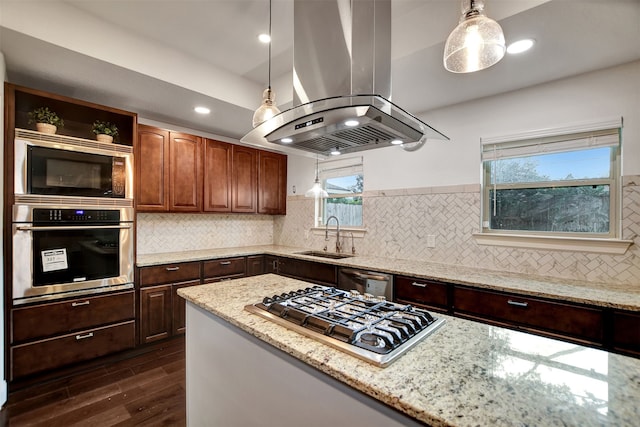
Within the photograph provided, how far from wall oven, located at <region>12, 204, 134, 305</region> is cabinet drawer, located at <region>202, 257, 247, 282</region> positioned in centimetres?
72

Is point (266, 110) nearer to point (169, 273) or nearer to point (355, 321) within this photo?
point (355, 321)

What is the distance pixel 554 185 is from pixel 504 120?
0.68m

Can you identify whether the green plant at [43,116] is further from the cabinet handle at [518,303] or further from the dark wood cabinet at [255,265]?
the cabinet handle at [518,303]

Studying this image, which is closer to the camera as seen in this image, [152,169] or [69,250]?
[69,250]

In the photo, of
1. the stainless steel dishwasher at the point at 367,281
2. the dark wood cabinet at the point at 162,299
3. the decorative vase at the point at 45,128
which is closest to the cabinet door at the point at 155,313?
the dark wood cabinet at the point at 162,299

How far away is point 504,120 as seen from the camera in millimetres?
2512

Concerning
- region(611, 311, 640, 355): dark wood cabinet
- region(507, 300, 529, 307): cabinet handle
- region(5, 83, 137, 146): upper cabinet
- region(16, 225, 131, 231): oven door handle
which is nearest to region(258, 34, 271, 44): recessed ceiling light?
region(5, 83, 137, 146): upper cabinet

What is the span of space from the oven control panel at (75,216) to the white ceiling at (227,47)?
107 centimetres

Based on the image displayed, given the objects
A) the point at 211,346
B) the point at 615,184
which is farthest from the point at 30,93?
the point at 615,184

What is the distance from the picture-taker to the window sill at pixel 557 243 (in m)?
2.03

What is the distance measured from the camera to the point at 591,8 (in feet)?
4.93

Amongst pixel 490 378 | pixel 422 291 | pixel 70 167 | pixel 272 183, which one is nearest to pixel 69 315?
pixel 70 167

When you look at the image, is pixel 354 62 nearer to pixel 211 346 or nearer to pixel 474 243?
pixel 211 346

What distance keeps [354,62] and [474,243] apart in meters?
2.11
